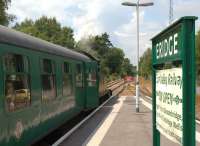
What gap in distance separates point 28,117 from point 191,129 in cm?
548

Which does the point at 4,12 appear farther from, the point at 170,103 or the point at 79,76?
the point at 170,103

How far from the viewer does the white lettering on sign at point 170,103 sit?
15.5 ft

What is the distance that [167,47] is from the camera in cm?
512

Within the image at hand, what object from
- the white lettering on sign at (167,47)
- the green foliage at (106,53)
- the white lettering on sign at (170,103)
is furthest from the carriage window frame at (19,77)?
the green foliage at (106,53)

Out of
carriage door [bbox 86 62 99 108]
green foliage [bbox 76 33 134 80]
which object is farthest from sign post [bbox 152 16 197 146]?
green foliage [bbox 76 33 134 80]

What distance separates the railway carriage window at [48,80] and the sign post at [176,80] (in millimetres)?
5328

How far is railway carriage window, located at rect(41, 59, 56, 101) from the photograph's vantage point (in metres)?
11.1

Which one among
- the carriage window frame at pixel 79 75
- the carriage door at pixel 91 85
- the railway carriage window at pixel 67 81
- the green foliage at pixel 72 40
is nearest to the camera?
the railway carriage window at pixel 67 81

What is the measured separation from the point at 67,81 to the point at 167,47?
9.92m

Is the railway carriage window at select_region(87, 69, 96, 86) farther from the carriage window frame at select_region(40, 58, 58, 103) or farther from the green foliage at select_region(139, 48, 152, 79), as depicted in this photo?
the green foliage at select_region(139, 48, 152, 79)

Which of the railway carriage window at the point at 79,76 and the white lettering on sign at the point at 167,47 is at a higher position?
the white lettering on sign at the point at 167,47

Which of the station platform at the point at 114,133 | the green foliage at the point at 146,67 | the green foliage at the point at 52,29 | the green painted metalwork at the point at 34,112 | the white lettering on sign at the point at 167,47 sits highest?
the green foliage at the point at 52,29

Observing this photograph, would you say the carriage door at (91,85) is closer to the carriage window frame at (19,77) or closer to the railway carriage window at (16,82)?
the carriage window frame at (19,77)

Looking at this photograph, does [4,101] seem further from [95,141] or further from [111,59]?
[111,59]
